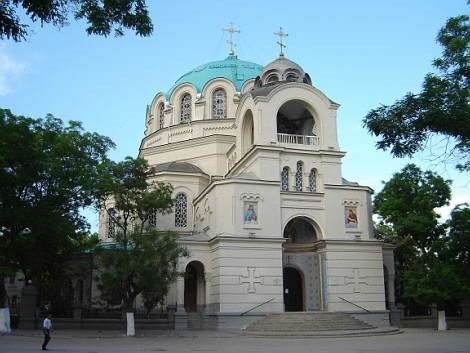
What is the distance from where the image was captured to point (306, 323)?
Result: 24469 mm

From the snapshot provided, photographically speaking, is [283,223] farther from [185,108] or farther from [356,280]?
[185,108]

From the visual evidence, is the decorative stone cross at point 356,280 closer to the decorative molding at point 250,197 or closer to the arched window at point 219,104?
the decorative molding at point 250,197

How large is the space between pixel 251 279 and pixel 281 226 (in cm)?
336

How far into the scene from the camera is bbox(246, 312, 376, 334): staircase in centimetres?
2414

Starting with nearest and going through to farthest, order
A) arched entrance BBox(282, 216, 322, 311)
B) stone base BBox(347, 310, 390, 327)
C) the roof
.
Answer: stone base BBox(347, 310, 390, 327) < arched entrance BBox(282, 216, 322, 311) < the roof

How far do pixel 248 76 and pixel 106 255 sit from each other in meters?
21.5

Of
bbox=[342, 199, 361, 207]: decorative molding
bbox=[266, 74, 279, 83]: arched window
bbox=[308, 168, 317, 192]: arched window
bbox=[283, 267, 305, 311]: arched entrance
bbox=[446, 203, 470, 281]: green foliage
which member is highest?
bbox=[266, 74, 279, 83]: arched window

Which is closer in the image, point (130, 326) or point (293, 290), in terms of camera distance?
point (130, 326)

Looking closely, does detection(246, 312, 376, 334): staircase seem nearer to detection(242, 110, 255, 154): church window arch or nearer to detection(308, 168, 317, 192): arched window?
detection(308, 168, 317, 192): arched window

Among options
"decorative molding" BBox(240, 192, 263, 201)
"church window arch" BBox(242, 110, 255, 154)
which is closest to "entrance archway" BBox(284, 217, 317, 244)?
"decorative molding" BBox(240, 192, 263, 201)

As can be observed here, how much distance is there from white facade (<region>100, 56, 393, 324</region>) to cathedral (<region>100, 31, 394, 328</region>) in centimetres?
6

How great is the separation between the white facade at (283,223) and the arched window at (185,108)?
7213 millimetres

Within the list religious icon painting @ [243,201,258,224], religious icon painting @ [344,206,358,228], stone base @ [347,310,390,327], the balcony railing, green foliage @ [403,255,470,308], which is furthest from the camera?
the balcony railing

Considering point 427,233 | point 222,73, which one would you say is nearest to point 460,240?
point 427,233
